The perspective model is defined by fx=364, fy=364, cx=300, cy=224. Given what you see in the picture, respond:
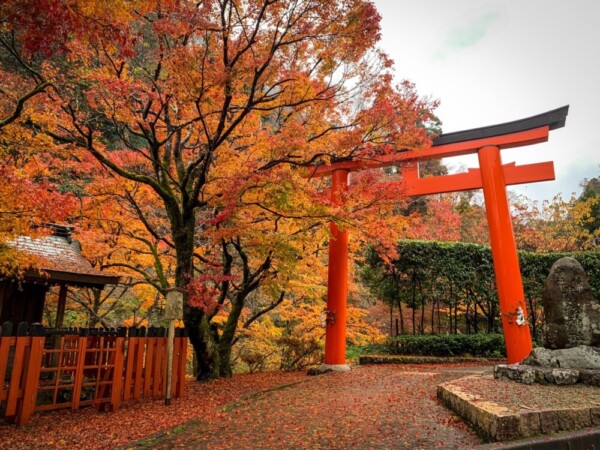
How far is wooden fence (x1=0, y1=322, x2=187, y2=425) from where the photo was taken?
16.7 ft

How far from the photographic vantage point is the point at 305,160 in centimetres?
886

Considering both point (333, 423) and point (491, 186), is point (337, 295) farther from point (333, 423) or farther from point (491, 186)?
point (333, 423)

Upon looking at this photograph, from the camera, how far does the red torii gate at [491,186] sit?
30.7ft

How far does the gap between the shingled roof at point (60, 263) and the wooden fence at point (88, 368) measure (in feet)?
3.76

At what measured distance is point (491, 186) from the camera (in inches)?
388

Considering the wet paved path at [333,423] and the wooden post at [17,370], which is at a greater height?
the wooden post at [17,370]

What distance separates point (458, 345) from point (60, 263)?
450 inches

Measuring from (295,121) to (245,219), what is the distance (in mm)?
2666

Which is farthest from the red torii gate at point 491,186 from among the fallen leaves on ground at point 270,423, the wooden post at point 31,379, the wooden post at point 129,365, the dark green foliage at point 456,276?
the wooden post at point 31,379

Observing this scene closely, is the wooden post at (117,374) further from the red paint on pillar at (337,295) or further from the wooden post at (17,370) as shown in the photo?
the red paint on pillar at (337,295)

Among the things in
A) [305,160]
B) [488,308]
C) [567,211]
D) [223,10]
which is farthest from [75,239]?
[567,211]

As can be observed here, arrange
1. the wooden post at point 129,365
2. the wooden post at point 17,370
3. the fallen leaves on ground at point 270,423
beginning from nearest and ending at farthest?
the fallen leaves on ground at point 270,423, the wooden post at point 17,370, the wooden post at point 129,365

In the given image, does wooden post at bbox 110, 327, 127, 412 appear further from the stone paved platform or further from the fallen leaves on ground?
the stone paved platform

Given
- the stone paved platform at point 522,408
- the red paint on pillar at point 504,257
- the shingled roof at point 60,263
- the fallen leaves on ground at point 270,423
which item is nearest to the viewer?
the stone paved platform at point 522,408
